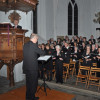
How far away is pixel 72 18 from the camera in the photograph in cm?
1873

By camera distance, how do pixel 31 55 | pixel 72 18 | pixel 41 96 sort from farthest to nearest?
pixel 72 18 < pixel 41 96 < pixel 31 55

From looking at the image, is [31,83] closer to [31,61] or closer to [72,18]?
[31,61]

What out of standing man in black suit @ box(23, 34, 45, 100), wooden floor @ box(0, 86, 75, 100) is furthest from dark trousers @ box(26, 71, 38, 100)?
wooden floor @ box(0, 86, 75, 100)

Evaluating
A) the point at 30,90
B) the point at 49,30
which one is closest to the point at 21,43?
the point at 30,90

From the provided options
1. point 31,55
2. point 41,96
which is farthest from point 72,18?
point 31,55

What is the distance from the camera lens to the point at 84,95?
5793 mm

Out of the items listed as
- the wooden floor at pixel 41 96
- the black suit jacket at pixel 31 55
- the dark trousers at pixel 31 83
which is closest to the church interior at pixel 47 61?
the wooden floor at pixel 41 96

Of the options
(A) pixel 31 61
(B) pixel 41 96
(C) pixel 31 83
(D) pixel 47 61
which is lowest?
(B) pixel 41 96

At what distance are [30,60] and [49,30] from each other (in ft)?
37.2

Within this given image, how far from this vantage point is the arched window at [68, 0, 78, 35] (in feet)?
61.0

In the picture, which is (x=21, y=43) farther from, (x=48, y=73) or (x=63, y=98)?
(x=63, y=98)

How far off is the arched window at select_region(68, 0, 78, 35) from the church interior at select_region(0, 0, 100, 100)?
2.99 metres

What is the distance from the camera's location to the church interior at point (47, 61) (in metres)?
5.85

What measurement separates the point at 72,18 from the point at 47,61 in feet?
45.7
